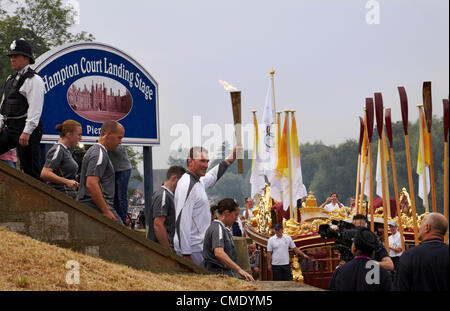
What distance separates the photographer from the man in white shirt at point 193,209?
7.63 metres

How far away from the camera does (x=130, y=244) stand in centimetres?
769

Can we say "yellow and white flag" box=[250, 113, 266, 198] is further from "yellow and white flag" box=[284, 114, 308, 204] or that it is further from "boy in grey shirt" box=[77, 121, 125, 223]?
"boy in grey shirt" box=[77, 121, 125, 223]

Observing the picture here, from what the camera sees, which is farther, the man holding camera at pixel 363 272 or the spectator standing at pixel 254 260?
the spectator standing at pixel 254 260

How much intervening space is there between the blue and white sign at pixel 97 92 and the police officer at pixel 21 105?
14.8 feet

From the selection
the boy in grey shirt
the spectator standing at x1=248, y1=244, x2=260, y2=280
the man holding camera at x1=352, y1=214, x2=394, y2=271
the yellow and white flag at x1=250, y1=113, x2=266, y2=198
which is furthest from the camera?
the yellow and white flag at x1=250, y1=113, x2=266, y2=198

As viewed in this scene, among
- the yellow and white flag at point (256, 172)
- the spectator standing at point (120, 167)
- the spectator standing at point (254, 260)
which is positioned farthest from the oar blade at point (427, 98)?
the spectator standing at point (120, 167)

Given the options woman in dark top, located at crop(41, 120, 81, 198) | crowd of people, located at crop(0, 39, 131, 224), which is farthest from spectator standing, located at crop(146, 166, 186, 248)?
woman in dark top, located at crop(41, 120, 81, 198)

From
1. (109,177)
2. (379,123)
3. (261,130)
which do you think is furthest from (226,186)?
(109,177)

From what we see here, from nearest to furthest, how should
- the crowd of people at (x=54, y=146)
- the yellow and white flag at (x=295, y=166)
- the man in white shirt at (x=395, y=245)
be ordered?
the crowd of people at (x=54, y=146)
the man in white shirt at (x=395, y=245)
the yellow and white flag at (x=295, y=166)

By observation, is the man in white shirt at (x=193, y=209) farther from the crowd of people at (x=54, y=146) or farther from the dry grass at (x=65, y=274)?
the crowd of people at (x=54, y=146)

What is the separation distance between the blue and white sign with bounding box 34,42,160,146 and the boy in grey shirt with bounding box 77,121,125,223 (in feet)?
17.3

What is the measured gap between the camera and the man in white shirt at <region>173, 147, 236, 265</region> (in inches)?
301

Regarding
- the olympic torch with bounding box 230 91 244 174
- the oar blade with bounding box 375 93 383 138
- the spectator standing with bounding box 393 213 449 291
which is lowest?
the spectator standing with bounding box 393 213 449 291

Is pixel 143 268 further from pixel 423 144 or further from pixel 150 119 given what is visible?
pixel 423 144
